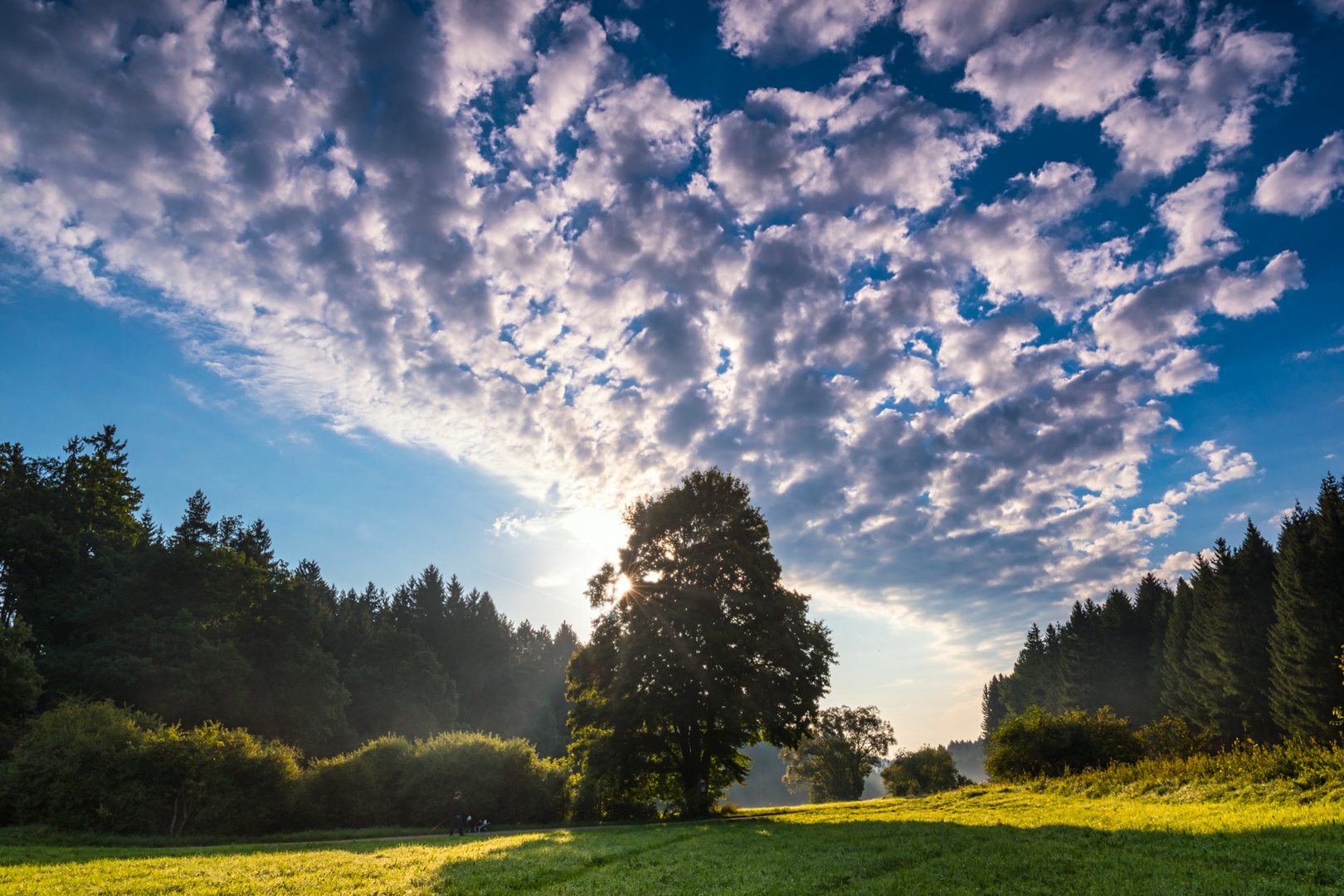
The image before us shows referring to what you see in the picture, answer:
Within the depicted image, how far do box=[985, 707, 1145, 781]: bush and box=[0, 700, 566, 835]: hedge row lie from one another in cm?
2840

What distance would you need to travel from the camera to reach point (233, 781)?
30.5 meters

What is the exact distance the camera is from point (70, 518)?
169ft

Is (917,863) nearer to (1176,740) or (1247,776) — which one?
(1247,776)

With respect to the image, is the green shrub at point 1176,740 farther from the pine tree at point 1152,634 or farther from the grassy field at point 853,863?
the pine tree at point 1152,634

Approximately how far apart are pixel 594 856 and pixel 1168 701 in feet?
283

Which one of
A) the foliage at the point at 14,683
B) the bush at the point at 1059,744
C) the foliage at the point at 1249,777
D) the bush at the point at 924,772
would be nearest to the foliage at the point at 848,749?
the bush at the point at 924,772

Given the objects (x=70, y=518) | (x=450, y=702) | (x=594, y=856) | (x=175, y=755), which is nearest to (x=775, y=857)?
(x=594, y=856)

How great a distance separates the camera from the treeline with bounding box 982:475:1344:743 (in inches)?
1868

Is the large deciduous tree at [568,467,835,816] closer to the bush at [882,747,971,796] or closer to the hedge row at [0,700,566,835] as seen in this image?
the hedge row at [0,700,566,835]

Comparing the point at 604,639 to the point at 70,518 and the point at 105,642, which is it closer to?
the point at 105,642

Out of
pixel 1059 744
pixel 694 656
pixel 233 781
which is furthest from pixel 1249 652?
pixel 233 781

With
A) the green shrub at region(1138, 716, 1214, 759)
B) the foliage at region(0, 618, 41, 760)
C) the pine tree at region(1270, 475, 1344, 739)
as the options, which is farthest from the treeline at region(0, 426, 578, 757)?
the pine tree at region(1270, 475, 1344, 739)

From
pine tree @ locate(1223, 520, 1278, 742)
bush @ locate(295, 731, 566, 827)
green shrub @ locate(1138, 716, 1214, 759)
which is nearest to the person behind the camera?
green shrub @ locate(1138, 716, 1214, 759)

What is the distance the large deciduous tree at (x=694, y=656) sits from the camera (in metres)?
31.9
